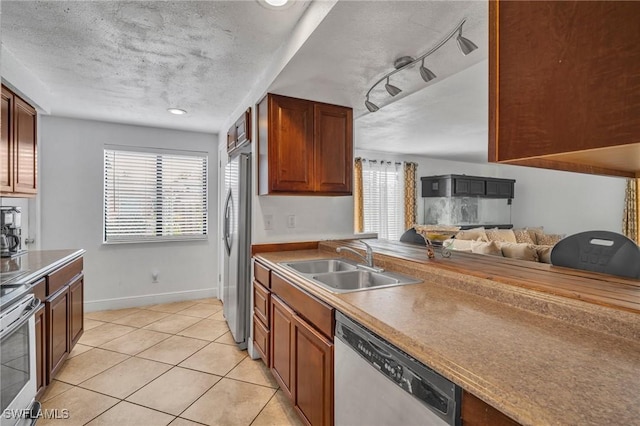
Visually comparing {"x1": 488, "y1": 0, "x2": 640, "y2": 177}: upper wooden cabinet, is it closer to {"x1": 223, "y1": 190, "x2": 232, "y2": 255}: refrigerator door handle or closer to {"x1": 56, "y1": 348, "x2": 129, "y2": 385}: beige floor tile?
{"x1": 223, "y1": 190, "x2": 232, "y2": 255}: refrigerator door handle

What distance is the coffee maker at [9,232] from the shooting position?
239cm

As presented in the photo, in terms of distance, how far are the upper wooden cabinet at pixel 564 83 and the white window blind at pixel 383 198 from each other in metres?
4.93

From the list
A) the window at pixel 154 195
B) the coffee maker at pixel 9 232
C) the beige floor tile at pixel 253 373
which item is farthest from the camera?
the window at pixel 154 195

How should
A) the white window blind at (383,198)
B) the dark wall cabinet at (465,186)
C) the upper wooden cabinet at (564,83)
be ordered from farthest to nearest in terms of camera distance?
the dark wall cabinet at (465,186) → the white window blind at (383,198) → the upper wooden cabinet at (564,83)

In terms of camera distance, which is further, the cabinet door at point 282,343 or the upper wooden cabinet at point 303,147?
the upper wooden cabinet at point 303,147

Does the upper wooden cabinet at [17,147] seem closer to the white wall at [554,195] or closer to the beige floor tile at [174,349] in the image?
the beige floor tile at [174,349]

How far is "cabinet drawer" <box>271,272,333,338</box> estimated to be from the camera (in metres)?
1.41

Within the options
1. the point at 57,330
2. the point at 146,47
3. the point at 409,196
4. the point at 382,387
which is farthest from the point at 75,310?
the point at 409,196

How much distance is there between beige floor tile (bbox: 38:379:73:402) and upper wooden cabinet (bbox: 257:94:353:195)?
193cm

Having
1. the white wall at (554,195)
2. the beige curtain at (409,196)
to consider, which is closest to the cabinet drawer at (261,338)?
the white wall at (554,195)

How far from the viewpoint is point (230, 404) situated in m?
2.01

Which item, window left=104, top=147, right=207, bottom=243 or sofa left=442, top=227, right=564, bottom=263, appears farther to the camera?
window left=104, top=147, right=207, bottom=243

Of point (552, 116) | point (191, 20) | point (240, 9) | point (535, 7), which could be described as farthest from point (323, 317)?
point (191, 20)

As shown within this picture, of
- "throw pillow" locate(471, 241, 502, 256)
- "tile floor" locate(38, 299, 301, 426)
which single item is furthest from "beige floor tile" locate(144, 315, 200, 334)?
"throw pillow" locate(471, 241, 502, 256)
